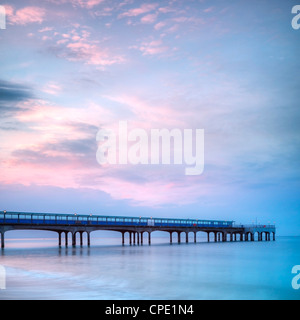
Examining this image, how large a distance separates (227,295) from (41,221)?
46.4 m

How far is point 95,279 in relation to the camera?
95.7 feet

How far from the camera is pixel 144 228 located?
8250 cm

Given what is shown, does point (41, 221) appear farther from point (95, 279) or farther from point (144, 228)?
point (95, 279)
